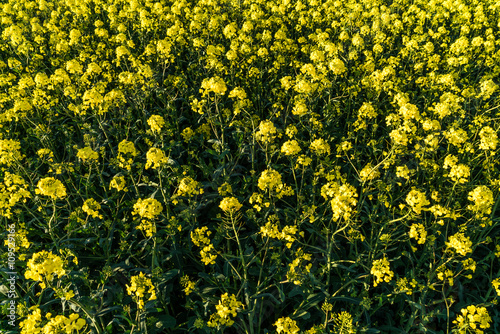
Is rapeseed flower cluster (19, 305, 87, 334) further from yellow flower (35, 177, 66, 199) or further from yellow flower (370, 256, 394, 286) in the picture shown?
yellow flower (370, 256, 394, 286)

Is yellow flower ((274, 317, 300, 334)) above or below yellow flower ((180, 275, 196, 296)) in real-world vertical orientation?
above

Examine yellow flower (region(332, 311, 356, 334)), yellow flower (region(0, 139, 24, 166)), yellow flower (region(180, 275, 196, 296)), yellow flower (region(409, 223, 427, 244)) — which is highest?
yellow flower (region(0, 139, 24, 166))

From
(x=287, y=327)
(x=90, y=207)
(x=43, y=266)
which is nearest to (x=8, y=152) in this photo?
(x=90, y=207)

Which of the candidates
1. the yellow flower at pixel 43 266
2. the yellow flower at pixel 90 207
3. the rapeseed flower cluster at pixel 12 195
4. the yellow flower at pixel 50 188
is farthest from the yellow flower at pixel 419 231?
the rapeseed flower cluster at pixel 12 195

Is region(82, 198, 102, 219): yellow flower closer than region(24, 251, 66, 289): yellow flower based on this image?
No

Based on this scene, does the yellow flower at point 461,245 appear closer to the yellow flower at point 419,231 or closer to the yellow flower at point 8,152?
the yellow flower at point 419,231

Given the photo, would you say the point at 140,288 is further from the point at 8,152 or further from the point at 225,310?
the point at 8,152

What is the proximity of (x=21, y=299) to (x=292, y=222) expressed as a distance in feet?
13.0

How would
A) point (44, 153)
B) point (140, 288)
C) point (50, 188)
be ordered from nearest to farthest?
point (140, 288) → point (50, 188) → point (44, 153)

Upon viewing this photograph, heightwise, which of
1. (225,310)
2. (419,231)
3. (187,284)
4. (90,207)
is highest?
(419,231)

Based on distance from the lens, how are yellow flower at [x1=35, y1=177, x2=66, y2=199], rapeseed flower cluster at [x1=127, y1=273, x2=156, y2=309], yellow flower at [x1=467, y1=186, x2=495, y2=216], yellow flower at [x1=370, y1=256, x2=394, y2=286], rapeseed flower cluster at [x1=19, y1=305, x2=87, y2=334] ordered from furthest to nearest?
yellow flower at [x1=467, y1=186, x2=495, y2=216], yellow flower at [x1=35, y1=177, x2=66, y2=199], yellow flower at [x1=370, y1=256, x2=394, y2=286], rapeseed flower cluster at [x1=127, y1=273, x2=156, y2=309], rapeseed flower cluster at [x1=19, y1=305, x2=87, y2=334]

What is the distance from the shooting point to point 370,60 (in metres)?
7.79

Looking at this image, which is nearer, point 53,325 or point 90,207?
point 53,325

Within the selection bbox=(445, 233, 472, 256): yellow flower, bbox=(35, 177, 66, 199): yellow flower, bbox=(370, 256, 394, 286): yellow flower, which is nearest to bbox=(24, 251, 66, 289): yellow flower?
bbox=(35, 177, 66, 199): yellow flower
